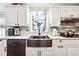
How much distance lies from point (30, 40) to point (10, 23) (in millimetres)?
432

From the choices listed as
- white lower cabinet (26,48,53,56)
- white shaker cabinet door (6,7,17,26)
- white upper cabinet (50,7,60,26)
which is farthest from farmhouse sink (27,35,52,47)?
white shaker cabinet door (6,7,17,26)

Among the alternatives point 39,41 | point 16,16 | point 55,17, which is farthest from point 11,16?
point 55,17

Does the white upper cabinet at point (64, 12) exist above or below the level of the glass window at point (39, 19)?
above

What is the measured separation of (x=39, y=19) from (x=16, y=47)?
21.8 inches

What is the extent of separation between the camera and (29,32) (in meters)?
1.78

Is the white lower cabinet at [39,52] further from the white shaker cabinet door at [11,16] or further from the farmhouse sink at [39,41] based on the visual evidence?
the white shaker cabinet door at [11,16]

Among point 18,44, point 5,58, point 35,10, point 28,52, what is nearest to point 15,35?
point 18,44

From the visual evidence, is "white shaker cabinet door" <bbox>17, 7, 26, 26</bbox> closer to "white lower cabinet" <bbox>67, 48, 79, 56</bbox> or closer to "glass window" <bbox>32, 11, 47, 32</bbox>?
"glass window" <bbox>32, 11, 47, 32</bbox>

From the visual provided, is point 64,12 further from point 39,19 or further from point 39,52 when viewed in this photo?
point 39,52

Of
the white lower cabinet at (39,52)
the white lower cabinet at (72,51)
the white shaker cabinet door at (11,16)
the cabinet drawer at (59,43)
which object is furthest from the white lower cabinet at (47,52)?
the white shaker cabinet door at (11,16)

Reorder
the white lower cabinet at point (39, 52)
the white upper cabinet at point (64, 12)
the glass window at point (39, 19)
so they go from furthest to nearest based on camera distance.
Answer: the white upper cabinet at point (64, 12)
the white lower cabinet at point (39, 52)
the glass window at point (39, 19)

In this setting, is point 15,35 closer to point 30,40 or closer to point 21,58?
point 30,40

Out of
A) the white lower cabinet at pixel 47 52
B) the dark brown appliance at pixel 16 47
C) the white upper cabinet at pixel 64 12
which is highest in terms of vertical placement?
the white upper cabinet at pixel 64 12

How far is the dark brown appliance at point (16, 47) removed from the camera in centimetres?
174
